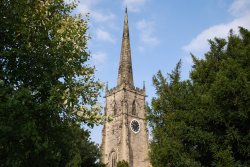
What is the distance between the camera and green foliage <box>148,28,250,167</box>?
21.4 meters

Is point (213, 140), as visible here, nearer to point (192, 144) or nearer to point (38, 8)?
point (192, 144)

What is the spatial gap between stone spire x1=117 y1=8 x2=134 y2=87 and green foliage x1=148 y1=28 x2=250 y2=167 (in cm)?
5359

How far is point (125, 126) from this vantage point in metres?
74.8

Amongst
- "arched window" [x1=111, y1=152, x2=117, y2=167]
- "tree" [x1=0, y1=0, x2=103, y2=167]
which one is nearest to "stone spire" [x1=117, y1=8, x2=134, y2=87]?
"arched window" [x1=111, y1=152, x2=117, y2=167]

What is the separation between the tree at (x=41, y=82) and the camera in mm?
14039

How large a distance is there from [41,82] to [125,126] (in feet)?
197

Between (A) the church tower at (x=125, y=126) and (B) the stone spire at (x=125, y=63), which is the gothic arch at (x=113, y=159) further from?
(B) the stone spire at (x=125, y=63)

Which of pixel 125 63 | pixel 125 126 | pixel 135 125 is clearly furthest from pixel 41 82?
Answer: pixel 125 63

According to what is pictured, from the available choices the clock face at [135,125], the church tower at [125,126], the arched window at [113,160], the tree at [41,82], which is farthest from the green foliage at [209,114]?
the clock face at [135,125]

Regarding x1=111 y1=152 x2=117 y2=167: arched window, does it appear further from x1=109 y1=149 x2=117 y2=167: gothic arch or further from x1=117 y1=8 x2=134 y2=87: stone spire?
x1=117 y1=8 x2=134 y2=87: stone spire

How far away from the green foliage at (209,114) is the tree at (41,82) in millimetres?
8809

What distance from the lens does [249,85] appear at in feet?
69.0

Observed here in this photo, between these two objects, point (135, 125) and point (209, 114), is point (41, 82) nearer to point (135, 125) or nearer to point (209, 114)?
point (209, 114)

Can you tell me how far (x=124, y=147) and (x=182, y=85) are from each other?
160 feet
